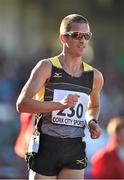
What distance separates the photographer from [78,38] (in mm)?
6590

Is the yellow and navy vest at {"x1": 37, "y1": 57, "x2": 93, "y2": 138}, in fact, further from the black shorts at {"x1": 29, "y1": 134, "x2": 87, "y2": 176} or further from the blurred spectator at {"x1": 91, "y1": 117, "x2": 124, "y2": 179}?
the blurred spectator at {"x1": 91, "y1": 117, "x2": 124, "y2": 179}

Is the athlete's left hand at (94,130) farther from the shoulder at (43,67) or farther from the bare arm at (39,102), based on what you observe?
the shoulder at (43,67)

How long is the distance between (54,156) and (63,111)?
0.37 meters

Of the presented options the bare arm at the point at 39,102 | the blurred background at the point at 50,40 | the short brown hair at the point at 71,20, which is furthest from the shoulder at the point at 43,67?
the blurred background at the point at 50,40

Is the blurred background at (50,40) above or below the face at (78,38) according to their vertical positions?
below

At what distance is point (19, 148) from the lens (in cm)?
962

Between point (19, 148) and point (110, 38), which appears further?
point (110, 38)

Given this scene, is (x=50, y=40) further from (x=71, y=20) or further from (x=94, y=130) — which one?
(x=94, y=130)

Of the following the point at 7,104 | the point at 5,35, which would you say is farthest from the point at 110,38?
the point at 7,104

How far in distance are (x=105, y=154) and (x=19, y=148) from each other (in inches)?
78.1

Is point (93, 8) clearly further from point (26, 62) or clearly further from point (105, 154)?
point (105, 154)

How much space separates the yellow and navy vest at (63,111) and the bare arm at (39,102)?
0.08m

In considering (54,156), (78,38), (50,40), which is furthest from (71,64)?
(50,40)

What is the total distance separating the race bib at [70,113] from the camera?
6.51m
